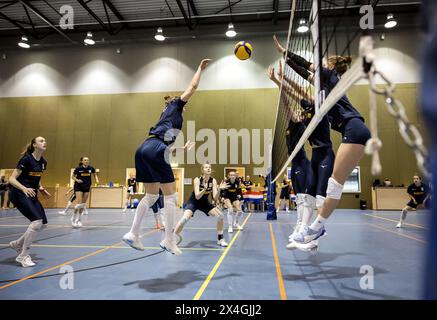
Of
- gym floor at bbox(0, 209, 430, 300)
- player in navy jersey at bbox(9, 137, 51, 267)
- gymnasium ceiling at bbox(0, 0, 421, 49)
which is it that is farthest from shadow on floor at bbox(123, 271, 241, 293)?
gymnasium ceiling at bbox(0, 0, 421, 49)

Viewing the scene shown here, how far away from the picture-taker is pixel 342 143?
310cm

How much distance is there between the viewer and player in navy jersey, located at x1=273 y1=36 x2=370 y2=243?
119 inches

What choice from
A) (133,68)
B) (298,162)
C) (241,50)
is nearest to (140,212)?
(298,162)

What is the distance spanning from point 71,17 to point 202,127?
10464 mm

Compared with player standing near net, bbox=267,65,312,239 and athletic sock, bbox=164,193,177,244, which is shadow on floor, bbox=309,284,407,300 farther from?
player standing near net, bbox=267,65,312,239

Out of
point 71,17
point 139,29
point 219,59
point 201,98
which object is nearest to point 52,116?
point 71,17

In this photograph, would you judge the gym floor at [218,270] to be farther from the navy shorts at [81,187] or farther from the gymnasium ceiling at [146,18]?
the gymnasium ceiling at [146,18]

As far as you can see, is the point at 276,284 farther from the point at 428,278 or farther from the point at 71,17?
the point at 71,17

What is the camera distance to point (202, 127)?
17.3m

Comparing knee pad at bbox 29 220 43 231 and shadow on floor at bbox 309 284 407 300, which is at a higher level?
knee pad at bbox 29 220 43 231

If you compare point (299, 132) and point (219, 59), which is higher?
point (219, 59)

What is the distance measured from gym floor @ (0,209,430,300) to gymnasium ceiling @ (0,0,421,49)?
555 inches

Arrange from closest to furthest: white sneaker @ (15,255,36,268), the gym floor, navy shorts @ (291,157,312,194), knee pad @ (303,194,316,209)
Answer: the gym floor → white sneaker @ (15,255,36,268) → knee pad @ (303,194,316,209) → navy shorts @ (291,157,312,194)
